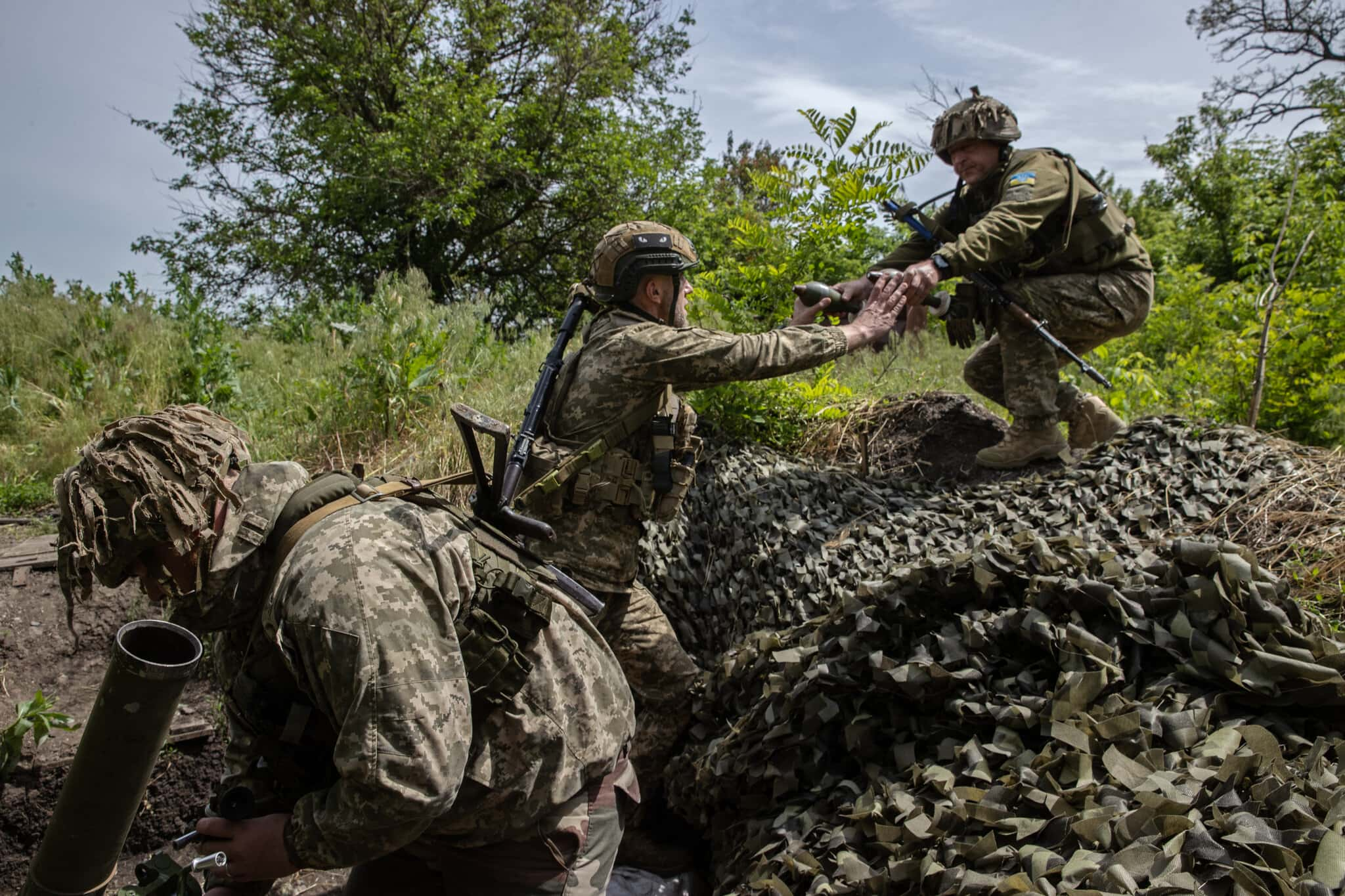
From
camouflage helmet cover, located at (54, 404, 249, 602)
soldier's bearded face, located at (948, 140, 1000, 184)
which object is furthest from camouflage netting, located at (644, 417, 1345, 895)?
soldier's bearded face, located at (948, 140, 1000, 184)

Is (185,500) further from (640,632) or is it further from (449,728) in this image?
(640,632)

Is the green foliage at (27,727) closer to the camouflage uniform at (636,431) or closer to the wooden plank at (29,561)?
the wooden plank at (29,561)

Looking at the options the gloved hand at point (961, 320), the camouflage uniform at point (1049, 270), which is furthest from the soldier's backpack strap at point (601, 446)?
the gloved hand at point (961, 320)

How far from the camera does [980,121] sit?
16.3 ft

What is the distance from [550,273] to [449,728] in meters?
14.3

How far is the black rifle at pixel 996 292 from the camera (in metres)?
5.00

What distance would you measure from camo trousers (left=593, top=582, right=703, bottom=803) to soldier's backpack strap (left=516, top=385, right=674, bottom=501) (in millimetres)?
515

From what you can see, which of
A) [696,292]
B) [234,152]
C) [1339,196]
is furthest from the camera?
[234,152]

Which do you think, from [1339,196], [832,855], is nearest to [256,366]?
[832,855]

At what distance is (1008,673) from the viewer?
2887mm

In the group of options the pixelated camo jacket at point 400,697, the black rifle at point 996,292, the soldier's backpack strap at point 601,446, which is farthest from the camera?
the black rifle at point 996,292

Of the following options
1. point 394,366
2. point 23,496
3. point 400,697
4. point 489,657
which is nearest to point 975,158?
point 394,366

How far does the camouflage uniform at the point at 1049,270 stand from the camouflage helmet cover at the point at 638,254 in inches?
73.9

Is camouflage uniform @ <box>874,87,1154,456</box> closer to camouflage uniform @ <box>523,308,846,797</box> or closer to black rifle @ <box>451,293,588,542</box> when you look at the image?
camouflage uniform @ <box>523,308,846,797</box>
